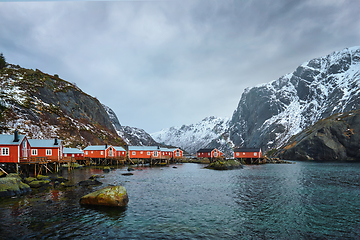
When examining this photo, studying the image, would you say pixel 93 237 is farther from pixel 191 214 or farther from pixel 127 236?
pixel 191 214

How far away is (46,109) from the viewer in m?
112

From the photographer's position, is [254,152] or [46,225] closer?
[46,225]

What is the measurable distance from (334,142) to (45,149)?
157m

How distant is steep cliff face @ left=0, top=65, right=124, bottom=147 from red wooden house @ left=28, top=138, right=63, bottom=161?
1264 inches

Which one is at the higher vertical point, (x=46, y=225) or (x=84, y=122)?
(x=84, y=122)

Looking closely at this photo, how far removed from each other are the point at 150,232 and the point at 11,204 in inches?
685

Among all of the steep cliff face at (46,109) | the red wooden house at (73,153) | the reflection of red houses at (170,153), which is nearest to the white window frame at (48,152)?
the red wooden house at (73,153)

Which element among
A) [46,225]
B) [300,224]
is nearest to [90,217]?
[46,225]

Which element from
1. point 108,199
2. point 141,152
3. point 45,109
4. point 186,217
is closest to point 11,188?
point 108,199

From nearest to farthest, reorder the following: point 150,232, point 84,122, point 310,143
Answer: point 150,232 < point 84,122 < point 310,143

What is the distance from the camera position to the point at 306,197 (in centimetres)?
3058

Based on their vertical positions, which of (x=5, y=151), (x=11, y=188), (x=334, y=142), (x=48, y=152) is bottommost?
(x=11, y=188)

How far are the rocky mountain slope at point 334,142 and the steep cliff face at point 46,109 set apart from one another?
125 m

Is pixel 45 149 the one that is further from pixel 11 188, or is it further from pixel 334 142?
pixel 334 142
